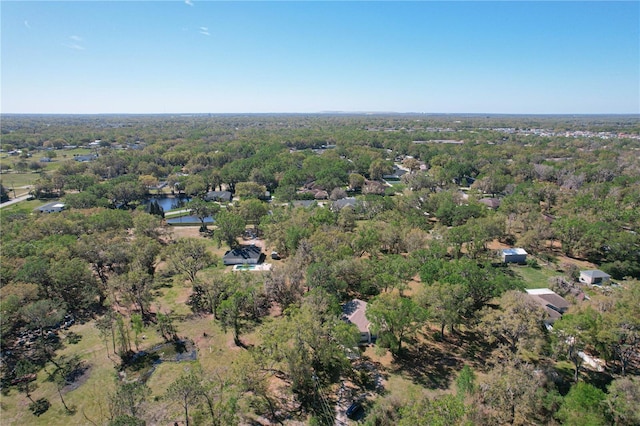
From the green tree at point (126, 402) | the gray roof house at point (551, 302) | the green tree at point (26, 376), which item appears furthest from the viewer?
the gray roof house at point (551, 302)

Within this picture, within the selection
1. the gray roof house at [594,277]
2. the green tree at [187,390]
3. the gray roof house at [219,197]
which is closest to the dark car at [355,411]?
the green tree at [187,390]

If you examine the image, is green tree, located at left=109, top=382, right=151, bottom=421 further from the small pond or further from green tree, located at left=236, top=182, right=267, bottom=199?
green tree, located at left=236, top=182, right=267, bottom=199

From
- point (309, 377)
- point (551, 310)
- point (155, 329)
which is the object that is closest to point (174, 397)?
point (309, 377)

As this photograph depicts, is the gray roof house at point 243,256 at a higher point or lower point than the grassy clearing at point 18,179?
lower

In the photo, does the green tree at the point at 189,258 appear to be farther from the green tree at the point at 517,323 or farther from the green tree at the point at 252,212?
the green tree at the point at 517,323

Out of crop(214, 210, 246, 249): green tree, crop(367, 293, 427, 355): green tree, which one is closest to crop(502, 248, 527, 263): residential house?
crop(367, 293, 427, 355): green tree

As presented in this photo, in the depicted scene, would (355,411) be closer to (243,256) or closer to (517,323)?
(517,323)
